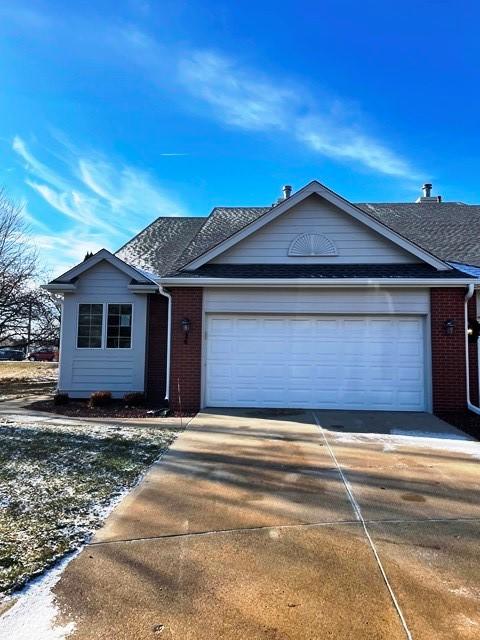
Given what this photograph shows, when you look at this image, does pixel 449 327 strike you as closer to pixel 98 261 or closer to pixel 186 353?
pixel 186 353

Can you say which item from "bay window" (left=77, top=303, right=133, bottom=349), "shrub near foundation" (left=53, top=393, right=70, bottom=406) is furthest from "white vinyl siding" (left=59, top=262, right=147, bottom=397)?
"shrub near foundation" (left=53, top=393, right=70, bottom=406)

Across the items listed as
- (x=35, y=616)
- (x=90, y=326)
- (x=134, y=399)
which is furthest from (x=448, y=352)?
(x=90, y=326)

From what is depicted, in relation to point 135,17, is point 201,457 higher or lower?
lower

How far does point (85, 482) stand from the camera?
Result: 4.94 meters

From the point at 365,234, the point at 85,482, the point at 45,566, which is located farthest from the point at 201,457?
the point at 365,234

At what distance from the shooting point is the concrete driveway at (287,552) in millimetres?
2518

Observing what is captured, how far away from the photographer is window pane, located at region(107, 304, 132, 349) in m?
12.0

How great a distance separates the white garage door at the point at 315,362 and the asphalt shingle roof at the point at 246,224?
99.8 inches

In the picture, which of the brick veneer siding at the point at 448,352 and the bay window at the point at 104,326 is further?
the bay window at the point at 104,326

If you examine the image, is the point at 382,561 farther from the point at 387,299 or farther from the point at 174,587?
the point at 387,299

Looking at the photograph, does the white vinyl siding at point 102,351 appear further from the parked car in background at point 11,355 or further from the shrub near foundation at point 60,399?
the parked car in background at point 11,355

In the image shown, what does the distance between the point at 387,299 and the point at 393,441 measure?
369cm

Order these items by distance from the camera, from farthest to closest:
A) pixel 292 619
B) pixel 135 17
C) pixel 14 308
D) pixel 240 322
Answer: pixel 14 308
pixel 240 322
pixel 135 17
pixel 292 619

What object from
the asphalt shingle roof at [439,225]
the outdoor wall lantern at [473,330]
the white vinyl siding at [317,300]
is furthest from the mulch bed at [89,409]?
the asphalt shingle roof at [439,225]
